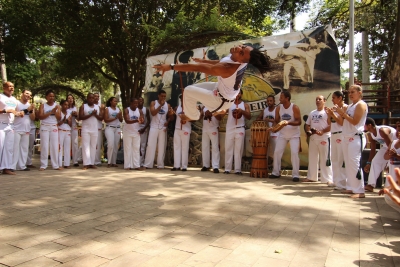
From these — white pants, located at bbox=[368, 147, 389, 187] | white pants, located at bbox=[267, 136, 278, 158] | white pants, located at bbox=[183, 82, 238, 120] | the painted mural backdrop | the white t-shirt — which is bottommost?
white pants, located at bbox=[368, 147, 389, 187]

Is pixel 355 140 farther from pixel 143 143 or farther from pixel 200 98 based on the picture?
pixel 143 143

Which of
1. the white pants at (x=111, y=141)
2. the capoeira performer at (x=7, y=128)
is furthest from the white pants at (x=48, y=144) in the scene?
the white pants at (x=111, y=141)

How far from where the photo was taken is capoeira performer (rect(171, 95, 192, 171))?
30.4 ft

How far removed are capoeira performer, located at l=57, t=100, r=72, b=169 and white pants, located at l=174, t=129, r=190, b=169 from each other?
2.92 meters

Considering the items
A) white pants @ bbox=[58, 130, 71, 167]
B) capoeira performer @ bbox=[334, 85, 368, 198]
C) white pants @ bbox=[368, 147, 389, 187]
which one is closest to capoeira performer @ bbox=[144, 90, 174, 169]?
white pants @ bbox=[58, 130, 71, 167]

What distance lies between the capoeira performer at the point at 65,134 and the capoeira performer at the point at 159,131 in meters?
2.14

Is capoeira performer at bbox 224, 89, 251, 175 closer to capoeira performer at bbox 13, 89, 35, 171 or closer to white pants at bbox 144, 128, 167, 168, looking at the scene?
white pants at bbox 144, 128, 167, 168

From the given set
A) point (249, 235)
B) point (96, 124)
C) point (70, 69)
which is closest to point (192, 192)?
point (249, 235)

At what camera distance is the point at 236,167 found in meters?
8.61

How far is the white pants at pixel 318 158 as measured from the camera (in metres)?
7.39

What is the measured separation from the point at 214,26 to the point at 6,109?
621cm

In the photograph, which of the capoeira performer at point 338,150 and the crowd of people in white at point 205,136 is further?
the capoeira performer at point 338,150

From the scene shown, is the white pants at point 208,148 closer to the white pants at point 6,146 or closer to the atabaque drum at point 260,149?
the atabaque drum at point 260,149

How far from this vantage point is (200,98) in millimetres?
5703
